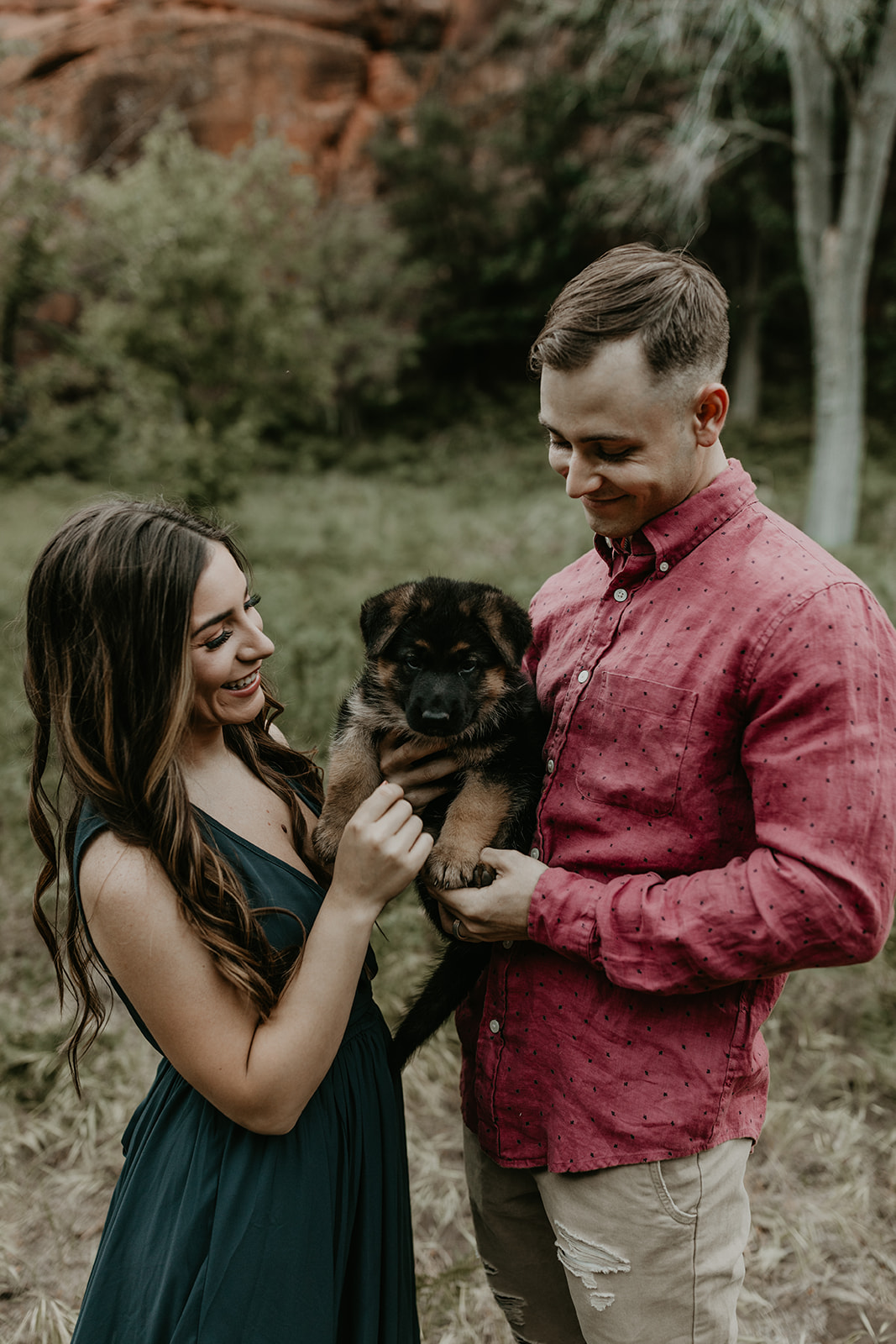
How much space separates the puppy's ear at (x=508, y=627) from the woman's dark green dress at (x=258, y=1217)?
2.94 feet

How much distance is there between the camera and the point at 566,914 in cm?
188

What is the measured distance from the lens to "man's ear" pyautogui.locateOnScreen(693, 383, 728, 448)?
1.78 metres

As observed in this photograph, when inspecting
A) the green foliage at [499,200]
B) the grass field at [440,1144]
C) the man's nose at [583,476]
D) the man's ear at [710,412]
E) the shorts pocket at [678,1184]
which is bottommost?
the grass field at [440,1144]

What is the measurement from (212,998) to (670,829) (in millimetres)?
1007

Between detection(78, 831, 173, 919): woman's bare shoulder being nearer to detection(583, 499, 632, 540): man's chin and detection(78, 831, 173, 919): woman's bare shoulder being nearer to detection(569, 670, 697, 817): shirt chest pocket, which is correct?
detection(569, 670, 697, 817): shirt chest pocket

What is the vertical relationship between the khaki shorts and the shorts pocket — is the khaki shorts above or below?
below

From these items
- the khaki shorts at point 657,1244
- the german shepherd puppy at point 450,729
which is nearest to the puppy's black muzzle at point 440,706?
the german shepherd puppy at point 450,729

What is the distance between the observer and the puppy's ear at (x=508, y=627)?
8.51ft

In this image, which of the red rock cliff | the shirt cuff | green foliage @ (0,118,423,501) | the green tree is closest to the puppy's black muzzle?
the shirt cuff

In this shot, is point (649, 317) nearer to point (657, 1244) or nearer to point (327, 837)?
point (327, 837)

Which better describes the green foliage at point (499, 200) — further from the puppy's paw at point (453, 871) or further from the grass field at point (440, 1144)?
the puppy's paw at point (453, 871)

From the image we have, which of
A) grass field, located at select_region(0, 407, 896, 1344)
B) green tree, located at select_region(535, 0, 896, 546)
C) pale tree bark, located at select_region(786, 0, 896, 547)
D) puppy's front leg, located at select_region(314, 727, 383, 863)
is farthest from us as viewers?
pale tree bark, located at select_region(786, 0, 896, 547)

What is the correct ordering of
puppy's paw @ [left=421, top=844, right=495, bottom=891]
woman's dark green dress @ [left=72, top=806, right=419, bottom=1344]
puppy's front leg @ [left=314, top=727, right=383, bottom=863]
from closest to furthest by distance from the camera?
1. woman's dark green dress @ [left=72, top=806, right=419, bottom=1344]
2. puppy's paw @ [left=421, top=844, right=495, bottom=891]
3. puppy's front leg @ [left=314, top=727, right=383, bottom=863]

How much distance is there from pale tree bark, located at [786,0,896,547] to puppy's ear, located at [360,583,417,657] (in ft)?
36.6
